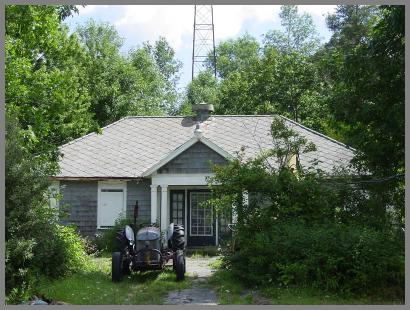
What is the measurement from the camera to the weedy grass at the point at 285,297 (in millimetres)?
10609

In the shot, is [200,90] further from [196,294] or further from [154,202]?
[196,294]

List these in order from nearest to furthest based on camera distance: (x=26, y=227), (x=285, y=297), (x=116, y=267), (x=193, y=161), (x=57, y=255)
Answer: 1. (x=285, y=297)
2. (x=26, y=227)
3. (x=57, y=255)
4. (x=116, y=267)
5. (x=193, y=161)

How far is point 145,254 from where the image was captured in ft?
43.6

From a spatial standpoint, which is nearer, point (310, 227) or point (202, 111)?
point (310, 227)

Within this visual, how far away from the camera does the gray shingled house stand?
20250mm

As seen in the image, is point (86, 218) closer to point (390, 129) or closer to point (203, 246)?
point (203, 246)

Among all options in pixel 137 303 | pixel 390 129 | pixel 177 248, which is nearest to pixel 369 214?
pixel 390 129

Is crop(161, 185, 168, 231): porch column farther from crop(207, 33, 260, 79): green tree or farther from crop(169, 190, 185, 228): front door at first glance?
crop(207, 33, 260, 79): green tree

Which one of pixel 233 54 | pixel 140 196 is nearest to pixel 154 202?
pixel 140 196

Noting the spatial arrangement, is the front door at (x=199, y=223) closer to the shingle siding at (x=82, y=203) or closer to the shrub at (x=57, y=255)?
the shingle siding at (x=82, y=203)

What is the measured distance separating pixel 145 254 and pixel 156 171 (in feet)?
23.4

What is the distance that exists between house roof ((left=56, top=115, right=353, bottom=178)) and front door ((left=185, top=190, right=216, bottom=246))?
190cm

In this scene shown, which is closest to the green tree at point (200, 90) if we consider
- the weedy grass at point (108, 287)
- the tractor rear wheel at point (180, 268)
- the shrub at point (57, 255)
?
the shrub at point (57, 255)

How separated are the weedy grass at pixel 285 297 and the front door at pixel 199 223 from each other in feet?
28.6
